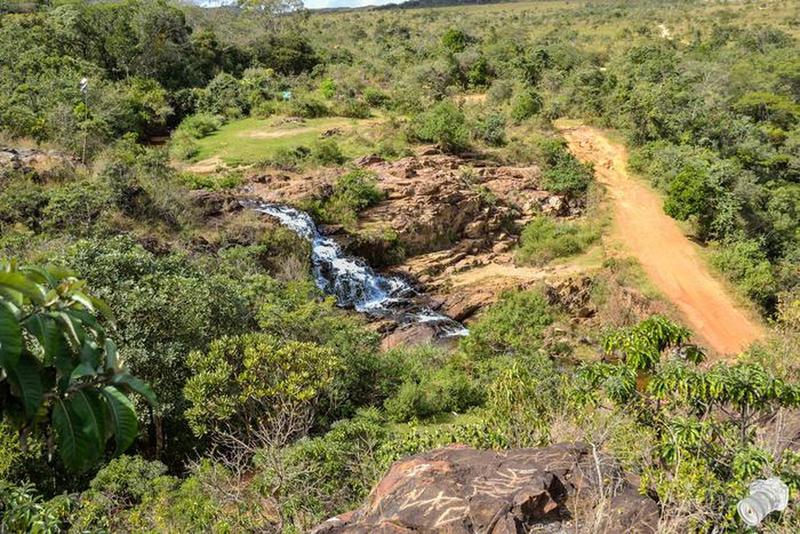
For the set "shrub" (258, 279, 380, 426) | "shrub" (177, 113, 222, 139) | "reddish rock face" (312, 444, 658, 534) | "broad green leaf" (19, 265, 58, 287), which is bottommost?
"shrub" (258, 279, 380, 426)

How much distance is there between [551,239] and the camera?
67.9 feet

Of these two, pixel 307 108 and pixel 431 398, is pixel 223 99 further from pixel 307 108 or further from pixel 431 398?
pixel 431 398

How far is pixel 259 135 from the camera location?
991 inches

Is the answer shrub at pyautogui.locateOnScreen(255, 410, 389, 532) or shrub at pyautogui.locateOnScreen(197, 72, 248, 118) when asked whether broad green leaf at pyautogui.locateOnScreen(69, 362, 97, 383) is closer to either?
shrub at pyautogui.locateOnScreen(255, 410, 389, 532)

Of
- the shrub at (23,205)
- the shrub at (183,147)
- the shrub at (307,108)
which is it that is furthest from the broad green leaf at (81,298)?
the shrub at (307,108)

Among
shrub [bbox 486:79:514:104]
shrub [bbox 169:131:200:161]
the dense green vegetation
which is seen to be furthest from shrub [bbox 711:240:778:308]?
shrub [bbox 169:131:200:161]

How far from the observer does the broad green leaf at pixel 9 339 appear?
1981 mm

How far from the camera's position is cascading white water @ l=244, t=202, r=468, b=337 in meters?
16.8

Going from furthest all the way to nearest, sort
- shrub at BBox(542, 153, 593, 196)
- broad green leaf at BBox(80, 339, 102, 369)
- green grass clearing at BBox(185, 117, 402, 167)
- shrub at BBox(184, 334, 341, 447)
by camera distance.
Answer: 1. shrub at BBox(542, 153, 593, 196)
2. green grass clearing at BBox(185, 117, 402, 167)
3. shrub at BBox(184, 334, 341, 447)
4. broad green leaf at BBox(80, 339, 102, 369)

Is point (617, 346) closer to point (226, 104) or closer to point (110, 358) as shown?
point (110, 358)

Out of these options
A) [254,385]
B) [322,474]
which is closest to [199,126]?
[254,385]

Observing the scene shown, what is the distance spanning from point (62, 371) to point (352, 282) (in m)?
15.3

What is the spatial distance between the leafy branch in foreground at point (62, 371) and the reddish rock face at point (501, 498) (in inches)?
102

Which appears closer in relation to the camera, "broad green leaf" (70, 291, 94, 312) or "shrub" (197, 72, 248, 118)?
"broad green leaf" (70, 291, 94, 312)
